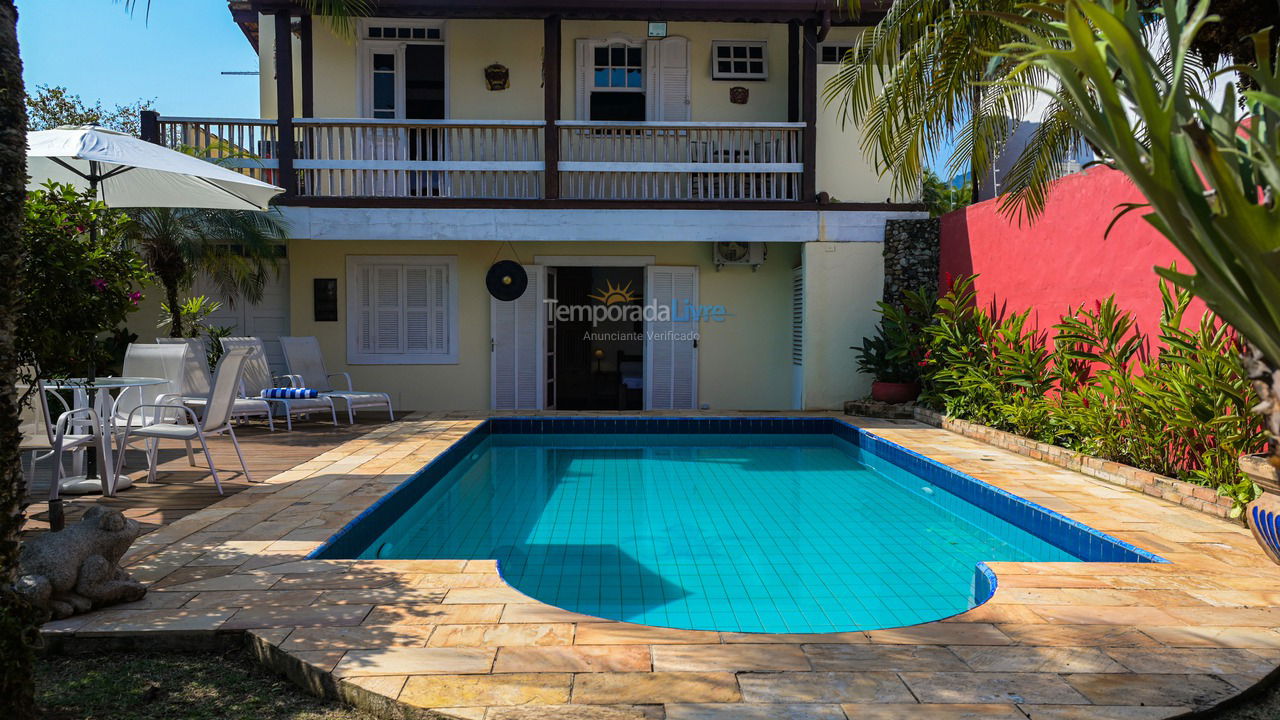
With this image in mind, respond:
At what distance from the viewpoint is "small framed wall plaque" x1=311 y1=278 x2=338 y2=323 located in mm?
10906

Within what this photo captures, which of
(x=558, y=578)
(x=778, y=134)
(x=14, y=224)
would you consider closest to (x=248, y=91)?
(x=778, y=134)

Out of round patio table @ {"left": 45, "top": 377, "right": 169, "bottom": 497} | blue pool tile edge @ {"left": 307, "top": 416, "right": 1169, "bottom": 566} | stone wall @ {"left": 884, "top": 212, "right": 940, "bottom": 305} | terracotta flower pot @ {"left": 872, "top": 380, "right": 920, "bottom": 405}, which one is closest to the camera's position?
blue pool tile edge @ {"left": 307, "top": 416, "right": 1169, "bottom": 566}

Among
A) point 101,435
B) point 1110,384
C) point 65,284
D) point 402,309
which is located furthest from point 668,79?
point 65,284

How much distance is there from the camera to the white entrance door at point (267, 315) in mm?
10922

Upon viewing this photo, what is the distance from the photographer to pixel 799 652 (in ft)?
9.26

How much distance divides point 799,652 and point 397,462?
448 centimetres

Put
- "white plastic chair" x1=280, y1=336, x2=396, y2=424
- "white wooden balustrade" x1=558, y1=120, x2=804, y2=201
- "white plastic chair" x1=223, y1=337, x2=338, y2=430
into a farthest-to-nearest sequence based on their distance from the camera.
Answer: "white wooden balustrade" x1=558, y1=120, x2=804, y2=201
"white plastic chair" x1=280, y1=336, x2=396, y2=424
"white plastic chair" x1=223, y1=337, x2=338, y2=430

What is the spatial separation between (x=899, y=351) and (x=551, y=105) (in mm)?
4793

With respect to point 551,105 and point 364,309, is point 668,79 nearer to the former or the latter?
point 551,105

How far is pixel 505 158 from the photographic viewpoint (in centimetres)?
1012

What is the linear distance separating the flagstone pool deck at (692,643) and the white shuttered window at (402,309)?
22.4 feet

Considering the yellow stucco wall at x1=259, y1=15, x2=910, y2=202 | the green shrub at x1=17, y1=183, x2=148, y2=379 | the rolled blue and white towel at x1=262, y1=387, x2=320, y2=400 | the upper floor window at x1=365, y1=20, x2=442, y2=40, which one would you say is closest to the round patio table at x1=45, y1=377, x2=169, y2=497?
the green shrub at x1=17, y1=183, x2=148, y2=379

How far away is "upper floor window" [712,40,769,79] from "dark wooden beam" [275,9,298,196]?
5.06 m

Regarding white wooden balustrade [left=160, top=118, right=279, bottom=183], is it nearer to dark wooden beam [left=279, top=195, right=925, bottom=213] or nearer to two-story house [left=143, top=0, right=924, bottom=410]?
two-story house [left=143, top=0, right=924, bottom=410]
